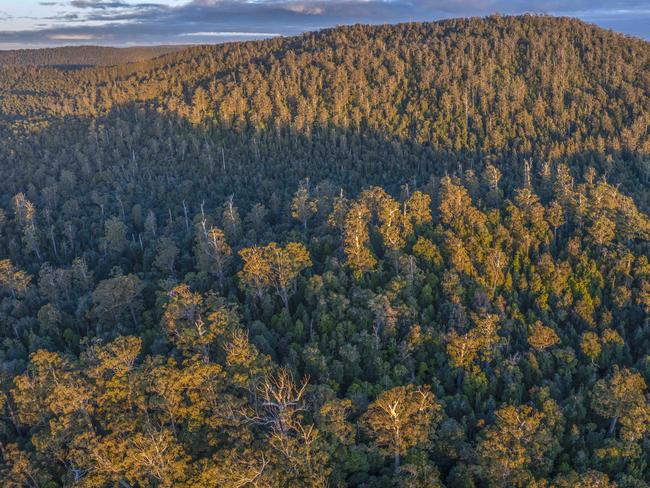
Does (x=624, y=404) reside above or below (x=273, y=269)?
below

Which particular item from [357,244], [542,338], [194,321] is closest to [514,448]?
[542,338]

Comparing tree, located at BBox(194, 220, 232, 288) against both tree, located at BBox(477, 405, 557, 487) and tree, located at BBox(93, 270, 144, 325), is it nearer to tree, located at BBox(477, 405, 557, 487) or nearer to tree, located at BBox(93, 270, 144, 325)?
tree, located at BBox(93, 270, 144, 325)

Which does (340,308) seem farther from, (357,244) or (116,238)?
(116,238)

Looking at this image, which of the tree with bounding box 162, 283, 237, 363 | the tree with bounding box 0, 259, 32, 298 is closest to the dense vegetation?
the tree with bounding box 162, 283, 237, 363

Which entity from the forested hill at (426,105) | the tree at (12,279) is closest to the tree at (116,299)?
the tree at (12,279)

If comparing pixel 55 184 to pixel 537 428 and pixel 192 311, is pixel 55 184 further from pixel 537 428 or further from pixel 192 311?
pixel 537 428

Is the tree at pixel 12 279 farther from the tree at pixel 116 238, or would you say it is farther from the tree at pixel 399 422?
the tree at pixel 399 422
